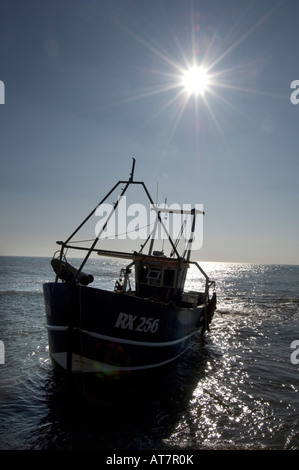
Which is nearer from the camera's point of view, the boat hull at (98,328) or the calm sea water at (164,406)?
the calm sea water at (164,406)

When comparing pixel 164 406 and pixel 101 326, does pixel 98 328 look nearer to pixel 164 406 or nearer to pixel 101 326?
pixel 101 326

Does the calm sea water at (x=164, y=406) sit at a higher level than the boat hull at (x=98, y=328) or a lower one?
lower

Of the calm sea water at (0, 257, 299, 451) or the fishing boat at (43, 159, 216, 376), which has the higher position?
the fishing boat at (43, 159, 216, 376)

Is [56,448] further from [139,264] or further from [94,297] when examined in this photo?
[139,264]

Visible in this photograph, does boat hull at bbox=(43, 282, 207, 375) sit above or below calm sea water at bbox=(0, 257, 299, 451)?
above

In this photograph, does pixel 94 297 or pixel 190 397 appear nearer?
pixel 94 297

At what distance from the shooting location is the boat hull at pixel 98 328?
907 centimetres

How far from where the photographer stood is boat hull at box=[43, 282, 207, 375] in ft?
29.8

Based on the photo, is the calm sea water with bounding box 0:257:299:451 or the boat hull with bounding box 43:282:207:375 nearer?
the calm sea water with bounding box 0:257:299:451

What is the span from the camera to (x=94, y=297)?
9.06 meters

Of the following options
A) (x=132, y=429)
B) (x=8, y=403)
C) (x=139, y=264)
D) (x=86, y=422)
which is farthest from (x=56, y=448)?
(x=139, y=264)

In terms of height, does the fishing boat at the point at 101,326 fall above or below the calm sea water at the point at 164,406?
above
